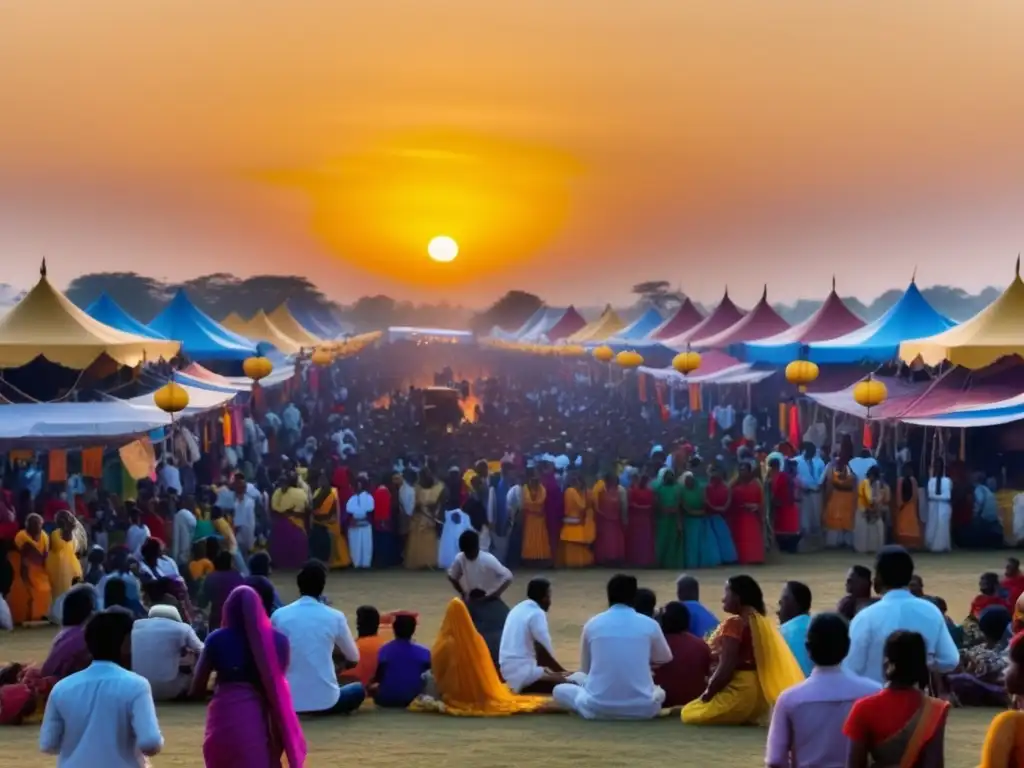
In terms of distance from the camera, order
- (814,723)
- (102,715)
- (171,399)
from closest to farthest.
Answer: (814,723), (102,715), (171,399)

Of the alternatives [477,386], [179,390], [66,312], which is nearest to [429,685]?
[179,390]

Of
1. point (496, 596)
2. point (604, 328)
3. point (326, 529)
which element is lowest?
point (496, 596)

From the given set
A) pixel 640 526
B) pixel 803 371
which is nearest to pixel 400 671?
pixel 640 526

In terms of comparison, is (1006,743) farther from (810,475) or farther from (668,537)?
(810,475)

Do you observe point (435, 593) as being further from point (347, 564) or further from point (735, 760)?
point (735, 760)

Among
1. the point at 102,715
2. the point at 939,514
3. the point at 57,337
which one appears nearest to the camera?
the point at 102,715

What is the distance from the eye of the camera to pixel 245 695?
5867 mm

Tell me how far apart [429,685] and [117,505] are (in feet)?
23.2

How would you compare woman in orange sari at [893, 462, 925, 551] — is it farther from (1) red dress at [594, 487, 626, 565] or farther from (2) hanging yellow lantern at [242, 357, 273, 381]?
(2) hanging yellow lantern at [242, 357, 273, 381]

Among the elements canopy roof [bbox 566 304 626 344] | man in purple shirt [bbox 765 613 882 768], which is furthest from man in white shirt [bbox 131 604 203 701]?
canopy roof [bbox 566 304 626 344]

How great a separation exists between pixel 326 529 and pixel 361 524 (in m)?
0.39

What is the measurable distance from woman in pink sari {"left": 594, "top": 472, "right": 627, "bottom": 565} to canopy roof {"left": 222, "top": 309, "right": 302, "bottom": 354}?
68.6ft

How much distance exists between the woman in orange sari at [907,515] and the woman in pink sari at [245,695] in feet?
43.3

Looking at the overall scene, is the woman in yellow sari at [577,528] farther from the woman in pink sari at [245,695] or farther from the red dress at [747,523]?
the woman in pink sari at [245,695]
